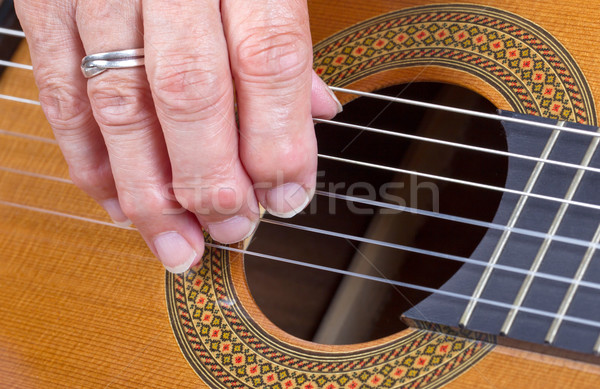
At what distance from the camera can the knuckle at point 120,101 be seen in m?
0.59

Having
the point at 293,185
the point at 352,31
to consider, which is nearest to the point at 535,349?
the point at 293,185

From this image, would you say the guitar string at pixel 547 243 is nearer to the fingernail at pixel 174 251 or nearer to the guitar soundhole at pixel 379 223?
the guitar soundhole at pixel 379 223

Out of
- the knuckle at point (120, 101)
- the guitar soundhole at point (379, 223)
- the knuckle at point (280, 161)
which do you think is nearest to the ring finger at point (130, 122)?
the knuckle at point (120, 101)

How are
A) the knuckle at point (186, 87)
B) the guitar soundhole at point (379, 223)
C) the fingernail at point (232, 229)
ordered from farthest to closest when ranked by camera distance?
the guitar soundhole at point (379, 223) → the fingernail at point (232, 229) → the knuckle at point (186, 87)

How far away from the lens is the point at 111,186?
2.36 ft

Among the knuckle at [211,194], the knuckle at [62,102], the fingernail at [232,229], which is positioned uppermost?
the knuckle at [62,102]

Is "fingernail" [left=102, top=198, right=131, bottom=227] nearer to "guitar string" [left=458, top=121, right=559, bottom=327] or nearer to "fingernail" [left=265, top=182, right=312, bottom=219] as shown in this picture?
"fingernail" [left=265, top=182, right=312, bottom=219]

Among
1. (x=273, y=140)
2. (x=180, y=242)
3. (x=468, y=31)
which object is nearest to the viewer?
(x=273, y=140)

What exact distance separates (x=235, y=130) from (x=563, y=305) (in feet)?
1.34

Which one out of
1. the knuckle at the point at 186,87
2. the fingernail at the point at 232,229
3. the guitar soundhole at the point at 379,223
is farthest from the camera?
the guitar soundhole at the point at 379,223

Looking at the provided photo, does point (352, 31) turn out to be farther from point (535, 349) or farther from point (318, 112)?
point (535, 349)

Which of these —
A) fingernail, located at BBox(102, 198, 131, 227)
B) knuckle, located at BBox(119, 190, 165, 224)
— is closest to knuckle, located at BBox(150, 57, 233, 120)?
knuckle, located at BBox(119, 190, 165, 224)

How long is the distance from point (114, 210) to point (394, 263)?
44 centimetres

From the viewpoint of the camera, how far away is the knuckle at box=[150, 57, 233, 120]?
0.54 m
